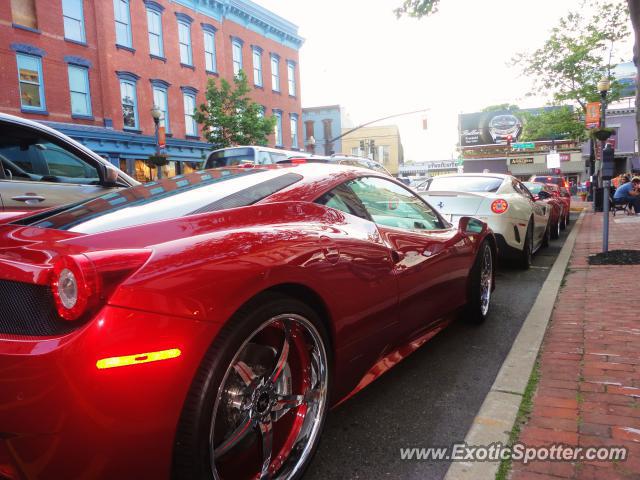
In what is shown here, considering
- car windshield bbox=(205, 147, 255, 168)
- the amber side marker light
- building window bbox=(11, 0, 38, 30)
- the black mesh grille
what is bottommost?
the amber side marker light

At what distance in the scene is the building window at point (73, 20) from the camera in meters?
17.7

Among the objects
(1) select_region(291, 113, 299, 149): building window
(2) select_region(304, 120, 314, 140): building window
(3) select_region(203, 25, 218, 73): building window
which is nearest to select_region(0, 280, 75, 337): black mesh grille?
(3) select_region(203, 25, 218, 73): building window

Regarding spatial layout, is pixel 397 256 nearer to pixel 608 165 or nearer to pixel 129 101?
pixel 608 165

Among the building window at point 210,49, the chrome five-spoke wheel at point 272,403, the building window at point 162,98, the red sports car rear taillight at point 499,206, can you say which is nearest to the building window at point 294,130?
the building window at point 210,49

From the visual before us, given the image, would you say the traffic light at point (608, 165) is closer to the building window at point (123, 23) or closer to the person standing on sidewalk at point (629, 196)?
the person standing on sidewalk at point (629, 196)

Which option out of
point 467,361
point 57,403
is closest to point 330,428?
point 467,361

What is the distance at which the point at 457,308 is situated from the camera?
374 cm

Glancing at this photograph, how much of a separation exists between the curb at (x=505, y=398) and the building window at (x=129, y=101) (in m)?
18.9

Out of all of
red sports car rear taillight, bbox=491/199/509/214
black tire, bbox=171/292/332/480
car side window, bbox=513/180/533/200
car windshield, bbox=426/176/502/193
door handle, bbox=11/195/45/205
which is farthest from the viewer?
car side window, bbox=513/180/533/200

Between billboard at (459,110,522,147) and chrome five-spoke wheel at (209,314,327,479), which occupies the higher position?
billboard at (459,110,522,147)

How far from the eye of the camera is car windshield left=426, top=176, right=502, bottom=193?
674cm

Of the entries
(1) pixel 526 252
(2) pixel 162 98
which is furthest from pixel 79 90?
(1) pixel 526 252

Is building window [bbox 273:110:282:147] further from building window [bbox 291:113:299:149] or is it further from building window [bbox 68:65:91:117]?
building window [bbox 68:65:91:117]

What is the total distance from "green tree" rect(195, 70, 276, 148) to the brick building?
→ 1.65 m
